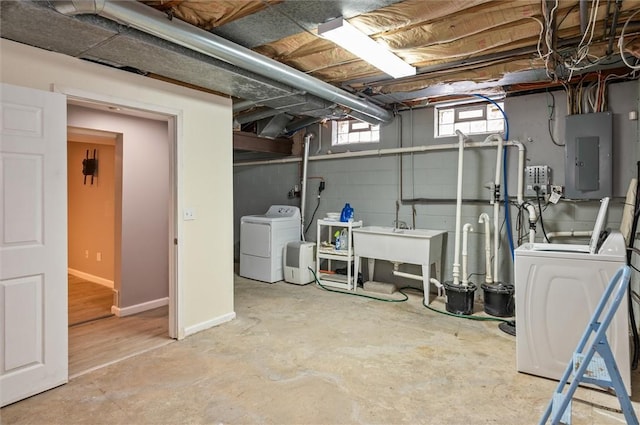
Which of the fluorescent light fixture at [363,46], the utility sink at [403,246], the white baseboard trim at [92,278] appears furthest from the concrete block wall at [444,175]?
the white baseboard trim at [92,278]

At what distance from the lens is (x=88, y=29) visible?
80.6 inches

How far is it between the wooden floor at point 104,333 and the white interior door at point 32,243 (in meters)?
0.32

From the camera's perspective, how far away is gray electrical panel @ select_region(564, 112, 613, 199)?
11.2ft

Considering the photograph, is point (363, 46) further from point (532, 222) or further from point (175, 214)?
point (532, 222)

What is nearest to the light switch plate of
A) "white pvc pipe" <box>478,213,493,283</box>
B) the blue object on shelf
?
the blue object on shelf

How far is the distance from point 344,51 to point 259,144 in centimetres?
282

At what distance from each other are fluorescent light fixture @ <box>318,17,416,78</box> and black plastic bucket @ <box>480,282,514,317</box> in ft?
7.51

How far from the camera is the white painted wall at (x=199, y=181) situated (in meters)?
2.75

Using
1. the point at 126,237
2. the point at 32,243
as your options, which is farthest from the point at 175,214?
the point at 126,237

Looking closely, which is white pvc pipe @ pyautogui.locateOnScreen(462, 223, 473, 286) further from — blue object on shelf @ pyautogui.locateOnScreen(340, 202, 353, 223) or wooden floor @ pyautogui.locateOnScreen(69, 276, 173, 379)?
wooden floor @ pyautogui.locateOnScreen(69, 276, 173, 379)

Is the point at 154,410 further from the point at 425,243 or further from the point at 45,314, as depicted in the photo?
the point at 425,243

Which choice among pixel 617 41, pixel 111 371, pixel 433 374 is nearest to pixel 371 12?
pixel 617 41

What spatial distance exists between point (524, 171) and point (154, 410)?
3.95 meters

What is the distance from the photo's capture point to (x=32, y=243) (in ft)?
7.34
